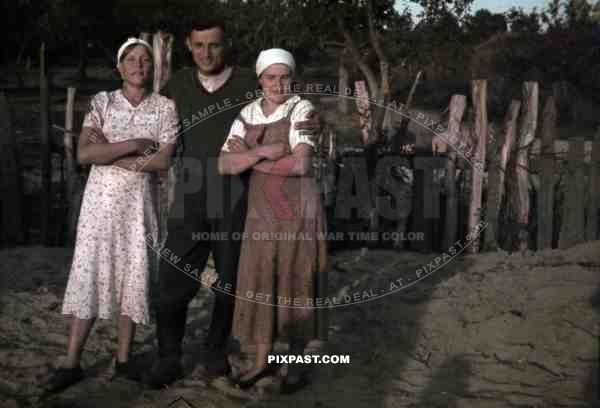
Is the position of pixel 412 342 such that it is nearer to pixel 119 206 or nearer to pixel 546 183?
pixel 119 206

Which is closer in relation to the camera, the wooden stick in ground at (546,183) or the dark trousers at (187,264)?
the dark trousers at (187,264)

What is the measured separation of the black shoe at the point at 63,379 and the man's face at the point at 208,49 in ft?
5.70

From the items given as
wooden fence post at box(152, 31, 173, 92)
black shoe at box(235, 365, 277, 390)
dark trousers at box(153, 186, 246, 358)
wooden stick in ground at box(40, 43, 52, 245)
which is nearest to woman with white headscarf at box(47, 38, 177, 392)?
dark trousers at box(153, 186, 246, 358)

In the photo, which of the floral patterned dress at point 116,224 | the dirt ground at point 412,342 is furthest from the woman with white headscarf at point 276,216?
the floral patterned dress at point 116,224

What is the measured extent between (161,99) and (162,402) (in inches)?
62.3

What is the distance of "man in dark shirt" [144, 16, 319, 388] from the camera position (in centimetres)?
374

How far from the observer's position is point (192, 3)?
22.0 metres

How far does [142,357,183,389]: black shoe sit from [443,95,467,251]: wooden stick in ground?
11.8 ft

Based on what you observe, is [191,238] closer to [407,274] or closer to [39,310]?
[39,310]

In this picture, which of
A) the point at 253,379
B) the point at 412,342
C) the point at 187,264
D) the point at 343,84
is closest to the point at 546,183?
the point at 412,342

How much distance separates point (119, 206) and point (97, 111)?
509 mm

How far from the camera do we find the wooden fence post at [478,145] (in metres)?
6.54

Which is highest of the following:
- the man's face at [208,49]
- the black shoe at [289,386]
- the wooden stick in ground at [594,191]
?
the man's face at [208,49]

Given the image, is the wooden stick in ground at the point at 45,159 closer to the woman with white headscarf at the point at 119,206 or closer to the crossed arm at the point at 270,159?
the woman with white headscarf at the point at 119,206
